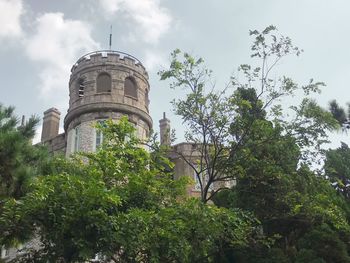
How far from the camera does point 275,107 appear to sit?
1739 cm

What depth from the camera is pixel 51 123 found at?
32.0 metres

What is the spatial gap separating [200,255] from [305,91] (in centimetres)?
688

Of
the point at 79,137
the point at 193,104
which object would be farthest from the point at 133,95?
the point at 193,104

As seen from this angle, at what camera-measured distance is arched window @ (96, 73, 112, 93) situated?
25.5 meters

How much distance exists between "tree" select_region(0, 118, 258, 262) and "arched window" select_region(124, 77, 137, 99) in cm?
1169

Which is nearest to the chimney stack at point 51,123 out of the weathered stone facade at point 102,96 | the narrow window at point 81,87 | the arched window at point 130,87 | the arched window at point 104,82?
the weathered stone facade at point 102,96

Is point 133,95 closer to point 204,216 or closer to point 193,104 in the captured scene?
point 193,104

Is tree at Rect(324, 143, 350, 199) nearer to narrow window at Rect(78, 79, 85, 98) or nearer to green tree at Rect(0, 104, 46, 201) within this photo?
narrow window at Rect(78, 79, 85, 98)

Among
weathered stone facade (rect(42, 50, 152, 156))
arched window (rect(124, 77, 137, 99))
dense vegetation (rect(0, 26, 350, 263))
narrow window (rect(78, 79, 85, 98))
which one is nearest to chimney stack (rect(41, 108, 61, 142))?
weathered stone facade (rect(42, 50, 152, 156))

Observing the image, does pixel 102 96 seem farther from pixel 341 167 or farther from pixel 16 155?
pixel 16 155

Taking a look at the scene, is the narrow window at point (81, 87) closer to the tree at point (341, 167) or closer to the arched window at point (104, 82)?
the arched window at point (104, 82)

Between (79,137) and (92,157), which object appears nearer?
(92,157)

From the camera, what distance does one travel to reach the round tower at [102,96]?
24.8 m

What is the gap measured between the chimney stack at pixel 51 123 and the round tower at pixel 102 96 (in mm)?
5494
